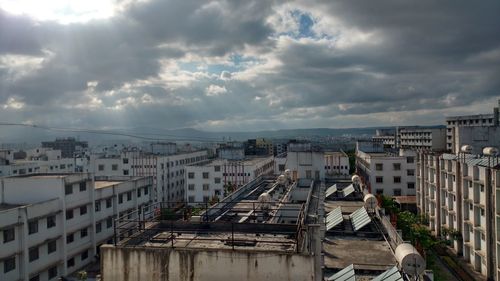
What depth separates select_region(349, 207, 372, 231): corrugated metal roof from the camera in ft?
78.7

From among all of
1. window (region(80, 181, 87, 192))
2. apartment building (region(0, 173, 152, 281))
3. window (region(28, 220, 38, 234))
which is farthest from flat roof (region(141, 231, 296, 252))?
window (region(80, 181, 87, 192))

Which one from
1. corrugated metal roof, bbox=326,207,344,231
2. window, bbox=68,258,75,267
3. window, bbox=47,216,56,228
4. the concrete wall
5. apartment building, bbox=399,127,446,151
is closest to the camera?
the concrete wall

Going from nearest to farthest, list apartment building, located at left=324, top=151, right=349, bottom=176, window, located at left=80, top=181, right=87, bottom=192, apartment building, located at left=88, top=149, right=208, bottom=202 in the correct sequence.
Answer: window, located at left=80, top=181, right=87, bottom=192 → apartment building, located at left=88, top=149, right=208, bottom=202 → apartment building, located at left=324, top=151, right=349, bottom=176

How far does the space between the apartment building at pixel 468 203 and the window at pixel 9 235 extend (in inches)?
1348

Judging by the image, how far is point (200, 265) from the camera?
12.9 m

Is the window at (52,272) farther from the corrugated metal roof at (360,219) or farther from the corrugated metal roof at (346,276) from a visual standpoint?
the corrugated metal roof at (346,276)

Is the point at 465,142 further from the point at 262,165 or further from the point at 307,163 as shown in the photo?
the point at 262,165

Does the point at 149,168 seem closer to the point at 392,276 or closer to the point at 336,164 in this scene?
the point at 336,164

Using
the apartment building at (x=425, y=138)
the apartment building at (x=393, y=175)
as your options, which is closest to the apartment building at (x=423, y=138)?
the apartment building at (x=425, y=138)

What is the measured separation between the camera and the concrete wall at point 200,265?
40.5 ft

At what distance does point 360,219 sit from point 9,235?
24243 mm

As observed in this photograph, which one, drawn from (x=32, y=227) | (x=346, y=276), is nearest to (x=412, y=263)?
(x=346, y=276)

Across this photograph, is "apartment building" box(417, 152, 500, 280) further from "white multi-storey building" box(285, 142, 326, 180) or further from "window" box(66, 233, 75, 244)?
"window" box(66, 233, 75, 244)

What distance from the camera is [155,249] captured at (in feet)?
43.0
